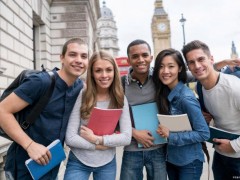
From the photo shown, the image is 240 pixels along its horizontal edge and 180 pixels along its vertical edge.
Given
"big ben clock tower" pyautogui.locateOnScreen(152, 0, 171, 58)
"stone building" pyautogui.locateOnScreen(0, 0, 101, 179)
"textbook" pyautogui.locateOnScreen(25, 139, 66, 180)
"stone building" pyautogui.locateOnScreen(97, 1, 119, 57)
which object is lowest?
"textbook" pyautogui.locateOnScreen(25, 139, 66, 180)

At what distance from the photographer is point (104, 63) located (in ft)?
8.91

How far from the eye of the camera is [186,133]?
8.76 ft

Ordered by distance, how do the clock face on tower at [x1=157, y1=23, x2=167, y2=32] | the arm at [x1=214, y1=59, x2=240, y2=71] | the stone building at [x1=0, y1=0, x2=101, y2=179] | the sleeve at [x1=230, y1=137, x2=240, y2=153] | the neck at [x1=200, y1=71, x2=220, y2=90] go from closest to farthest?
1. the sleeve at [x1=230, y1=137, x2=240, y2=153]
2. the neck at [x1=200, y1=71, x2=220, y2=90]
3. the arm at [x1=214, y1=59, x2=240, y2=71]
4. the stone building at [x1=0, y1=0, x2=101, y2=179]
5. the clock face on tower at [x1=157, y1=23, x2=167, y2=32]

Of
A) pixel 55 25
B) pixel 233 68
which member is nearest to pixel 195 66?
pixel 233 68

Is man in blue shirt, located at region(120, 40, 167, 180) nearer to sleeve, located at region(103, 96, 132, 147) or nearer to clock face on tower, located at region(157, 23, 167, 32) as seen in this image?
sleeve, located at region(103, 96, 132, 147)

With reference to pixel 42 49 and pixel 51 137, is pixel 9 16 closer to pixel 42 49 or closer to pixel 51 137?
pixel 42 49

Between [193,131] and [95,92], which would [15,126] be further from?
[193,131]

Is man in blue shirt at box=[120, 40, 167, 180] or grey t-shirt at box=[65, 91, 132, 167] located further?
man in blue shirt at box=[120, 40, 167, 180]

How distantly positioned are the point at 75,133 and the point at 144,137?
73 centimetres

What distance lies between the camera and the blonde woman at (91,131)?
2602 millimetres

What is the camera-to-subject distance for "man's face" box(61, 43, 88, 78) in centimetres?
262

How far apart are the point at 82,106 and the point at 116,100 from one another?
1.15 ft

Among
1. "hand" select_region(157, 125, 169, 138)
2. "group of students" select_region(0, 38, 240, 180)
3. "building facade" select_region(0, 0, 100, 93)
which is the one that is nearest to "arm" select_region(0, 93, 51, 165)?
"group of students" select_region(0, 38, 240, 180)

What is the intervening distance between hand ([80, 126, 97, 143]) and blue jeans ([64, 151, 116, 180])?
264 mm
